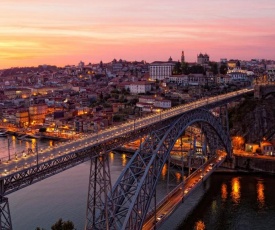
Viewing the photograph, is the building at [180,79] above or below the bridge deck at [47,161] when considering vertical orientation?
above

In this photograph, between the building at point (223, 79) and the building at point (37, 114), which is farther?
the building at point (223, 79)

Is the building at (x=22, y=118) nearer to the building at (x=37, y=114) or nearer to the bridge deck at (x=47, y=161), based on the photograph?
the building at (x=37, y=114)

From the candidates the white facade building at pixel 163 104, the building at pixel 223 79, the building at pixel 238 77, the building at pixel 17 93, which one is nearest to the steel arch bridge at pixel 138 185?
the white facade building at pixel 163 104

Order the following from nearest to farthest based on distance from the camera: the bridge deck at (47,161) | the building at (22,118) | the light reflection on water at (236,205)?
the bridge deck at (47,161)
the light reflection on water at (236,205)
the building at (22,118)

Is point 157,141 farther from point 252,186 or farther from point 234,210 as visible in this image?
point 252,186

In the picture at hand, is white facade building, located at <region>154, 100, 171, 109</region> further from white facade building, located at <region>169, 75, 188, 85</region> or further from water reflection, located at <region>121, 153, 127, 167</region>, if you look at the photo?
white facade building, located at <region>169, 75, 188, 85</region>

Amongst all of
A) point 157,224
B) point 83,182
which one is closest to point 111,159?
point 83,182

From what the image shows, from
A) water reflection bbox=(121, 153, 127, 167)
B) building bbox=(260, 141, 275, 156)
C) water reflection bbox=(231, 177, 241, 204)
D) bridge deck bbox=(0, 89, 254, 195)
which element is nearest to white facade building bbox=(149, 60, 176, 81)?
water reflection bbox=(121, 153, 127, 167)
